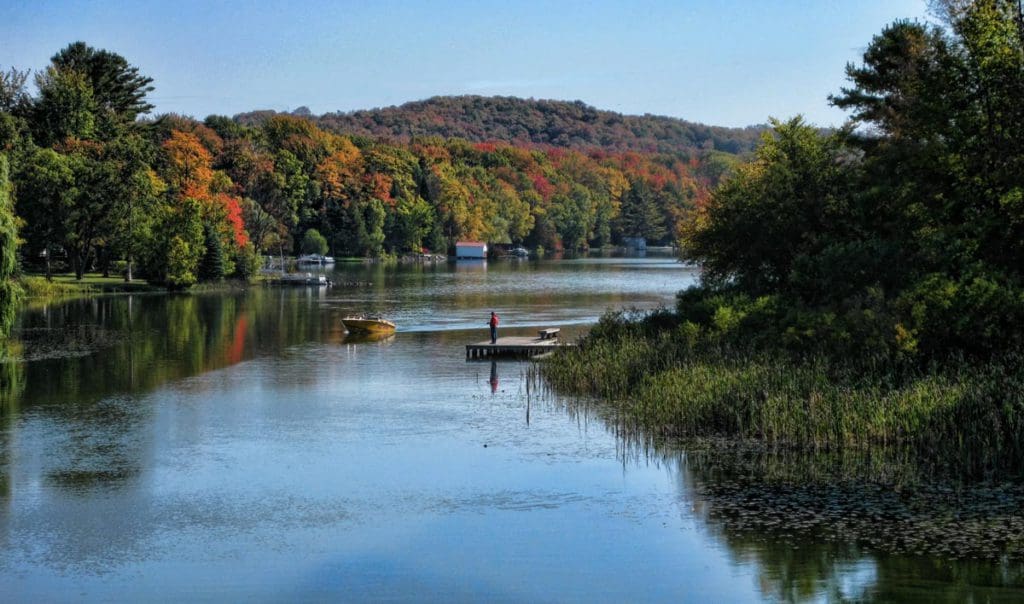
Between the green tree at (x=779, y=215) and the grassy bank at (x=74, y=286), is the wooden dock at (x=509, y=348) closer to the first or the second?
the green tree at (x=779, y=215)

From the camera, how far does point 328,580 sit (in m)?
18.2

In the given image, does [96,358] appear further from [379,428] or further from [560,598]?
[560,598]

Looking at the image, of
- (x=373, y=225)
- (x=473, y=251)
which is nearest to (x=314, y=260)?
(x=373, y=225)

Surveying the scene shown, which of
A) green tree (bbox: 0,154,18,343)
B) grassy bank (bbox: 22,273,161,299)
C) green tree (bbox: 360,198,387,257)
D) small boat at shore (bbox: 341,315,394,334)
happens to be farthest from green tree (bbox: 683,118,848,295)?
green tree (bbox: 360,198,387,257)

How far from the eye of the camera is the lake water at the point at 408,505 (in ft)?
59.3

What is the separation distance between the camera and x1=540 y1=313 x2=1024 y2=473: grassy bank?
24.8m

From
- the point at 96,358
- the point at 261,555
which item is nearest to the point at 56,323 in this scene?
the point at 96,358

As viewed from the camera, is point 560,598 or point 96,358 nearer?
point 560,598

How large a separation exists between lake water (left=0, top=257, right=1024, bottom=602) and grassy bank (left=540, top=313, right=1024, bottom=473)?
1.61 metres

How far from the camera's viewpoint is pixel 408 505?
23.0 meters

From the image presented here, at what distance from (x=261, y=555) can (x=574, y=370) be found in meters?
19.1

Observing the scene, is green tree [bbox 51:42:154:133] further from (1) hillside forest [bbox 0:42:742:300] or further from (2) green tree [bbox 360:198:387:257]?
(2) green tree [bbox 360:198:387:257]

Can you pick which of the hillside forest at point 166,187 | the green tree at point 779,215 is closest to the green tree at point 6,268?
the hillside forest at point 166,187

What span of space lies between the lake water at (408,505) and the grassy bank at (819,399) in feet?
5.30
